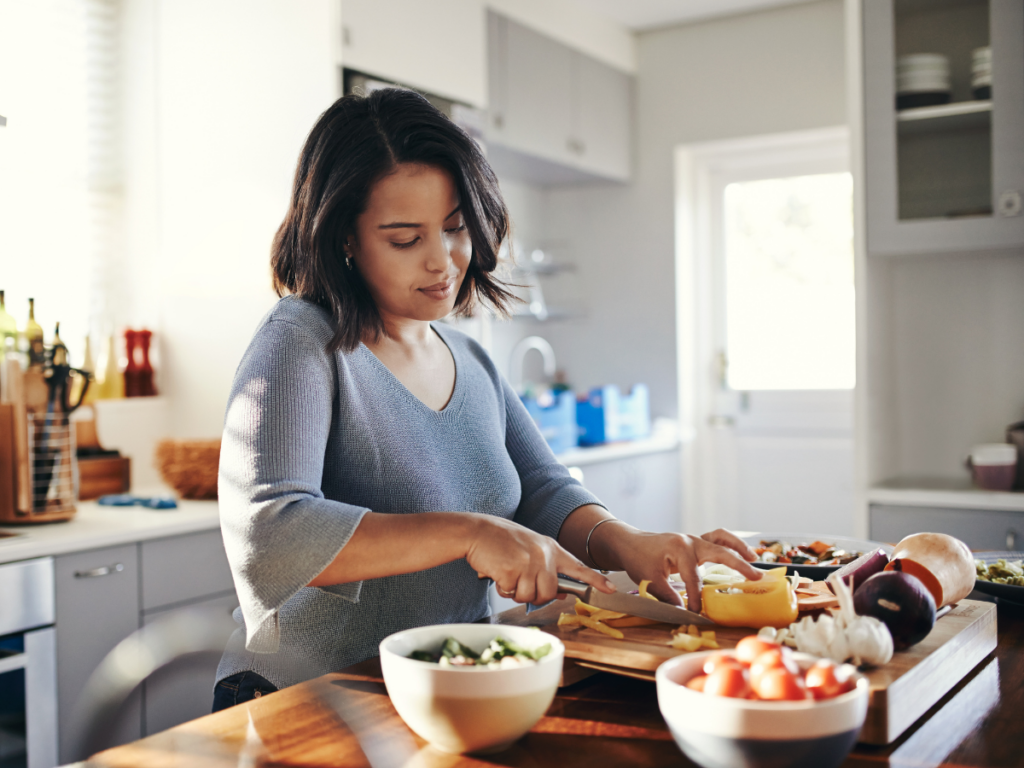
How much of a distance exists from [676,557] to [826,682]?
468 millimetres

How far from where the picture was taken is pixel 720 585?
100cm

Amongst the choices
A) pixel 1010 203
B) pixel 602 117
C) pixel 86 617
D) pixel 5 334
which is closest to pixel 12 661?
pixel 86 617

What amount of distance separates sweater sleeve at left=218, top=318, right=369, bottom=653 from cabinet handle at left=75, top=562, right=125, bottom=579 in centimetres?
113

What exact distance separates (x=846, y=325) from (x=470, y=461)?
10.2ft

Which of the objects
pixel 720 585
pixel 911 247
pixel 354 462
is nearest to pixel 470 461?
pixel 354 462

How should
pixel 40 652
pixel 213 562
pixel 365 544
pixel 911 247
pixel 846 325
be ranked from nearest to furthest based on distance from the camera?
pixel 365 544, pixel 40 652, pixel 213 562, pixel 911 247, pixel 846 325

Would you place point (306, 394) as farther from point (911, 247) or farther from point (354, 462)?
point (911, 247)

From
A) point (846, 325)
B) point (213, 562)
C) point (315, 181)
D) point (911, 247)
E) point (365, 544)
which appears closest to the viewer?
point (365, 544)

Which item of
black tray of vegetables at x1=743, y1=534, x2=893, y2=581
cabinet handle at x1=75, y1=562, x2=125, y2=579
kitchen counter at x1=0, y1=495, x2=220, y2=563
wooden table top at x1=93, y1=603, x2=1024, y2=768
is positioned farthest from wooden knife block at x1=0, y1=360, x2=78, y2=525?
black tray of vegetables at x1=743, y1=534, x2=893, y2=581

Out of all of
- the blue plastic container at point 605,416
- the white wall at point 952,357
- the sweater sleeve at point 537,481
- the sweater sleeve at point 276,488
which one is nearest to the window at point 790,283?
the blue plastic container at point 605,416

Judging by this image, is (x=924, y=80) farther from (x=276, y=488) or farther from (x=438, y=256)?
(x=276, y=488)

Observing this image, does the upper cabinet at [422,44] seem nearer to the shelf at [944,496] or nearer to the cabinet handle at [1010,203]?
the cabinet handle at [1010,203]

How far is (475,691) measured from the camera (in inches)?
27.6

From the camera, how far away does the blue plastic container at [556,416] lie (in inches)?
138
